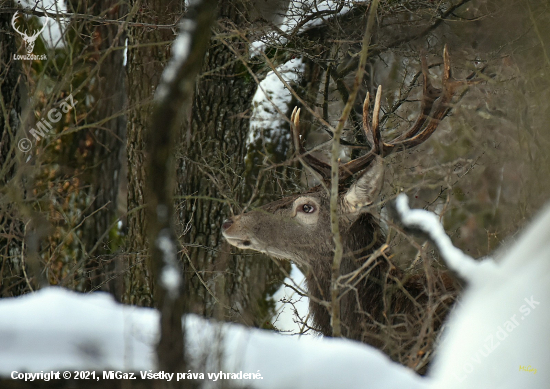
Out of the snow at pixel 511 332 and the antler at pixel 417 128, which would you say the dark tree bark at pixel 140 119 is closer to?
the antler at pixel 417 128

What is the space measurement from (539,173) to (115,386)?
12.8 feet

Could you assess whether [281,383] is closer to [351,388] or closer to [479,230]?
[351,388]

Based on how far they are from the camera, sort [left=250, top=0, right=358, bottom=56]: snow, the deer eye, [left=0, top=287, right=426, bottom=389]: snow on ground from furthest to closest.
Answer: [left=250, top=0, right=358, bottom=56]: snow, the deer eye, [left=0, top=287, right=426, bottom=389]: snow on ground

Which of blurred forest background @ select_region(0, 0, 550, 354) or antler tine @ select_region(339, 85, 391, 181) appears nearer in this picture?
antler tine @ select_region(339, 85, 391, 181)

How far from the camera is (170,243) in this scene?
78.7 inches

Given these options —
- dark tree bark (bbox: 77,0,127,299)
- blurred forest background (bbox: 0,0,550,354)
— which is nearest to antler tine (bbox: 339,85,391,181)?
blurred forest background (bbox: 0,0,550,354)

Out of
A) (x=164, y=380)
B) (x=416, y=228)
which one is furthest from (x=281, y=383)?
(x=416, y=228)

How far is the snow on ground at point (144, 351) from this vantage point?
2.11 metres

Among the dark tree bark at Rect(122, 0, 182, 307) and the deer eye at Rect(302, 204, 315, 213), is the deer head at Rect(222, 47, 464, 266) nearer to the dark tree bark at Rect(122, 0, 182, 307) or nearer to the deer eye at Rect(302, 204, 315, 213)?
the deer eye at Rect(302, 204, 315, 213)

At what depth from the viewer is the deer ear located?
165 inches

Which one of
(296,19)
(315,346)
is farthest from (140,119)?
(315,346)

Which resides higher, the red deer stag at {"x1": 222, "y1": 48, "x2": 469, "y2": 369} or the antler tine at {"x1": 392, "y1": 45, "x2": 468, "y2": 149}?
the antler tine at {"x1": 392, "y1": 45, "x2": 468, "y2": 149}

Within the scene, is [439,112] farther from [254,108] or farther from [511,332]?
[254,108]

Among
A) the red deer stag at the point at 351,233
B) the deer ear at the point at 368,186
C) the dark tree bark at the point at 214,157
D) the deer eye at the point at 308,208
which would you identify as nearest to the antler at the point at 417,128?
the red deer stag at the point at 351,233
